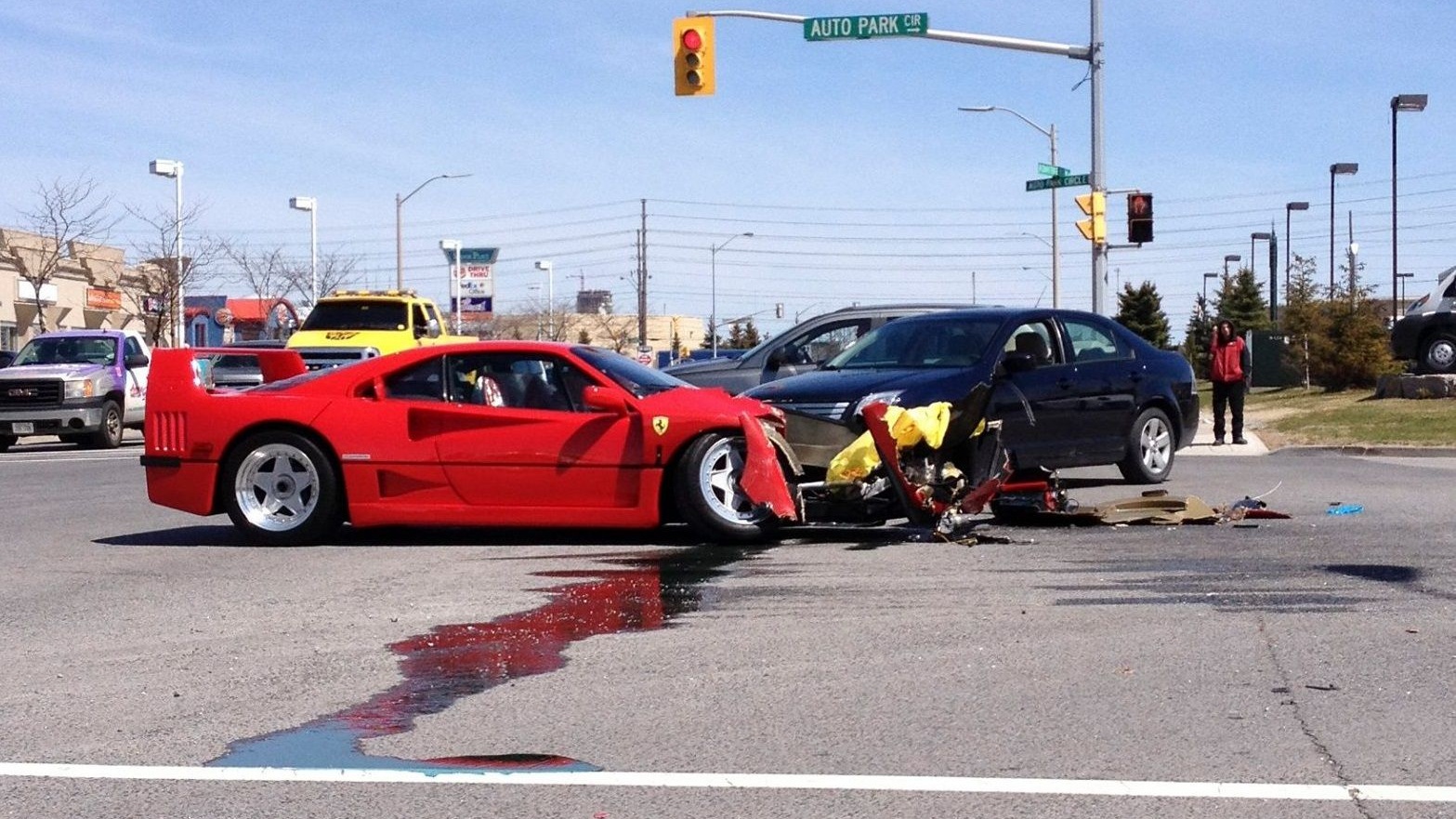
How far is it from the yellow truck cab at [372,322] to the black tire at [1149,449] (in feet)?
40.6

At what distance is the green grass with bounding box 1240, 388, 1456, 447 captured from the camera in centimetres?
2134

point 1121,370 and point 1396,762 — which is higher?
point 1121,370

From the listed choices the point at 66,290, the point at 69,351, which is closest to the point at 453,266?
the point at 66,290

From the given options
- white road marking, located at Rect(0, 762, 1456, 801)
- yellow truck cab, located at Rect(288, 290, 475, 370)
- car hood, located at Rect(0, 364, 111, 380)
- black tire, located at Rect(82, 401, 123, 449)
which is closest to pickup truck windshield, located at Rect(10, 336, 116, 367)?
car hood, located at Rect(0, 364, 111, 380)

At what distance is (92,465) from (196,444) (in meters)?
9.87

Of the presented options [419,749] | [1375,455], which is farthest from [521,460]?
[1375,455]

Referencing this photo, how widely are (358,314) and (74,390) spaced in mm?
4120

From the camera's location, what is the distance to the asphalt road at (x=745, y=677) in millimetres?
5000

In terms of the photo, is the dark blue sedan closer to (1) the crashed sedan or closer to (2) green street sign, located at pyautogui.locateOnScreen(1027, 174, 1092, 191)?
(1) the crashed sedan

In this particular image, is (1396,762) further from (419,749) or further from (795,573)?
(795,573)

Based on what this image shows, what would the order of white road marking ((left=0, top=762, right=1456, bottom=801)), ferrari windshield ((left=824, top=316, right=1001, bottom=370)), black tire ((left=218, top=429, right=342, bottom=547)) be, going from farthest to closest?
ferrari windshield ((left=824, top=316, right=1001, bottom=370)), black tire ((left=218, top=429, right=342, bottom=547)), white road marking ((left=0, top=762, right=1456, bottom=801))

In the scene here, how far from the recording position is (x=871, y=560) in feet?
32.0

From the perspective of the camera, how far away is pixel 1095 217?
84.0 ft

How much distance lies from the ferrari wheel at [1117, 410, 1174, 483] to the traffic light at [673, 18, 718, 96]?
9.60 meters
